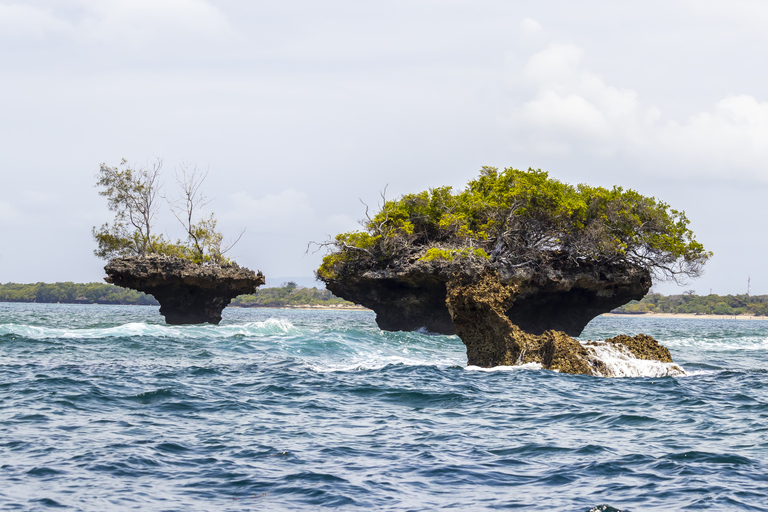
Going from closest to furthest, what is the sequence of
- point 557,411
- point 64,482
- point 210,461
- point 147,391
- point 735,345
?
point 64,482
point 210,461
point 557,411
point 147,391
point 735,345

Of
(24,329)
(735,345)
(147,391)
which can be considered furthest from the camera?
(735,345)

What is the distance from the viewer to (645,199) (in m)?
33.0

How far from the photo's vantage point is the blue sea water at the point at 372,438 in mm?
7090

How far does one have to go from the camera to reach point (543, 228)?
32812 mm

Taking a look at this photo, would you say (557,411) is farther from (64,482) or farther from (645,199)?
(645,199)

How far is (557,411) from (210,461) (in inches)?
243

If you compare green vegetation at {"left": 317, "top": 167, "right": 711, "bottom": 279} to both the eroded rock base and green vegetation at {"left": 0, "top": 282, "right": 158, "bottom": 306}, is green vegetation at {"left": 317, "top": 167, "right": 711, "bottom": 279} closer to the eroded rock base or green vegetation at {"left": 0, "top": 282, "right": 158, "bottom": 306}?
the eroded rock base

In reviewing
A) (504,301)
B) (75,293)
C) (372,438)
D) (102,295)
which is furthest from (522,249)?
(75,293)

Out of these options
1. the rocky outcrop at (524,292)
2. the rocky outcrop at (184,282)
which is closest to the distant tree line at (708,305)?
the rocky outcrop at (524,292)

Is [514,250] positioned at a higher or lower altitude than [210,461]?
higher

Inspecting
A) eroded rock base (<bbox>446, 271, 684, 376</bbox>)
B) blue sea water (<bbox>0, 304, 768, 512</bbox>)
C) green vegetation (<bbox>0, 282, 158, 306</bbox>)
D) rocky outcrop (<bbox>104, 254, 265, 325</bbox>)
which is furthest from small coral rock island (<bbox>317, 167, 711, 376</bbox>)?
green vegetation (<bbox>0, 282, 158, 306</bbox>)

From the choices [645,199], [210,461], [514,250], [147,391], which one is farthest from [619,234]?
[210,461]

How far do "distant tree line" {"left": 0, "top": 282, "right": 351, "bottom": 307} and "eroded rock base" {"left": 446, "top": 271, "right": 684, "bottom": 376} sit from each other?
412ft

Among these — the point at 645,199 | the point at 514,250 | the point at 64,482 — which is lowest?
the point at 64,482
